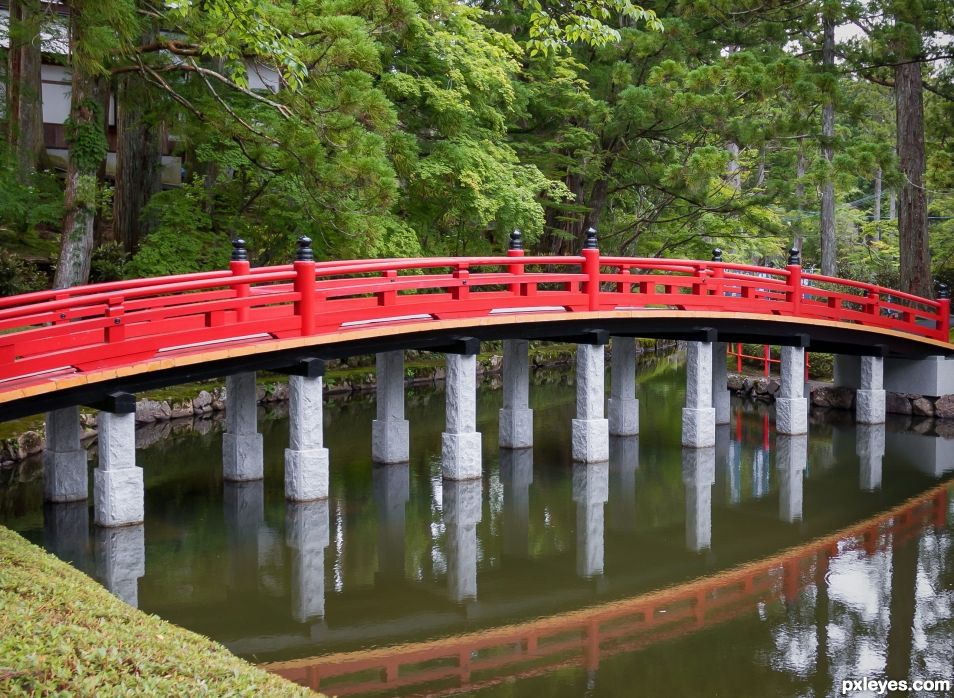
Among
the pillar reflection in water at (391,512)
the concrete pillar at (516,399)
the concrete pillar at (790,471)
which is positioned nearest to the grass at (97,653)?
the pillar reflection in water at (391,512)

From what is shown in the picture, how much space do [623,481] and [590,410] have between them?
4.32 feet

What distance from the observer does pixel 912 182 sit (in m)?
25.4

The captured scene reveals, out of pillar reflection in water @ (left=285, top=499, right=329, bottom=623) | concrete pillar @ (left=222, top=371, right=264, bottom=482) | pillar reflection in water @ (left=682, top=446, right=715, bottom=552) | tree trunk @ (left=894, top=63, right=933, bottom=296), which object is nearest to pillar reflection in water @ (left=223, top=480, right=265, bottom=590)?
concrete pillar @ (left=222, top=371, right=264, bottom=482)

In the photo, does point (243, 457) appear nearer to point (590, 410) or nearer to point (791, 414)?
point (590, 410)

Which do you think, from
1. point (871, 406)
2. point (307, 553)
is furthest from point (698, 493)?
point (871, 406)

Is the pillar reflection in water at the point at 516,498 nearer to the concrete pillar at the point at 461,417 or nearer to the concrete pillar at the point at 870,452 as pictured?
the concrete pillar at the point at 461,417

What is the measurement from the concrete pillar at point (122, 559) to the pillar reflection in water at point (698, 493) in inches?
246

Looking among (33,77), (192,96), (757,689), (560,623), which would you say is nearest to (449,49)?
(192,96)

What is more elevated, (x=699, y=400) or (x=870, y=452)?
(x=699, y=400)

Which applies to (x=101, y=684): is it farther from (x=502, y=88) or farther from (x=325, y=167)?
(x=502, y=88)

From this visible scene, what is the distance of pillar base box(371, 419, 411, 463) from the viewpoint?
17406 mm

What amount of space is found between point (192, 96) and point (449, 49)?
5603 millimetres

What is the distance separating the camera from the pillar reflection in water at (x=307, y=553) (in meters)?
11.0

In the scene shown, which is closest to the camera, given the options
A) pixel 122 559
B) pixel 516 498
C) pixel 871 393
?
pixel 122 559
